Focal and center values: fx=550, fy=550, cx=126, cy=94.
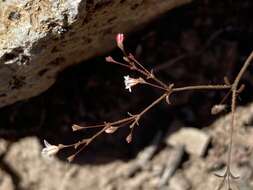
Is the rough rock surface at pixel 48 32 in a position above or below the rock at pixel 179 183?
above

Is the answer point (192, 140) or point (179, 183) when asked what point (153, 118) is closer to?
point (192, 140)

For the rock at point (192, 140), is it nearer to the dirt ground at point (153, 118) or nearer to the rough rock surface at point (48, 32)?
the dirt ground at point (153, 118)

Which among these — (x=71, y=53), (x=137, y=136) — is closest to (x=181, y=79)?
(x=137, y=136)

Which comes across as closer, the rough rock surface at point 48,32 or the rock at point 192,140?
the rough rock surface at point 48,32

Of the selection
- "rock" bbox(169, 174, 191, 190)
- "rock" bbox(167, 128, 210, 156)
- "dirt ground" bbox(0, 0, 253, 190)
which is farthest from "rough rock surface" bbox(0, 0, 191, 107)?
"rock" bbox(169, 174, 191, 190)

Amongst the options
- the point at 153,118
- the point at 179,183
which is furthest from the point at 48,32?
the point at 179,183

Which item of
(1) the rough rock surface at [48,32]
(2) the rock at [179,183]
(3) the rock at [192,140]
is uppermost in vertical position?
(1) the rough rock surface at [48,32]

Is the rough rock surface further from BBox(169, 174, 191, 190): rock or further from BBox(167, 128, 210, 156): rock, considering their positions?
BBox(169, 174, 191, 190): rock

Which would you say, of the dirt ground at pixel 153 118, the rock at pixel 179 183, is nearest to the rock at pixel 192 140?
the dirt ground at pixel 153 118
